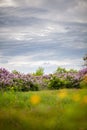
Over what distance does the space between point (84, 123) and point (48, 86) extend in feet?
50.5

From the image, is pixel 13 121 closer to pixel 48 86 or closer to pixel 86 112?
pixel 86 112

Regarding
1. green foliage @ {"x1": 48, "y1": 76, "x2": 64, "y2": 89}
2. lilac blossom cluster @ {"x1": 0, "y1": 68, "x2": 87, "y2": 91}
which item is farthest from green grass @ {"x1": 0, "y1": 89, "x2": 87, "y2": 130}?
green foliage @ {"x1": 48, "y1": 76, "x2": 64, "y2": 89}

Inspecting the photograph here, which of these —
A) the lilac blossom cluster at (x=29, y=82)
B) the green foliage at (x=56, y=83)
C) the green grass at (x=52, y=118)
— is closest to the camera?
the green grass at (x=52, y=118)

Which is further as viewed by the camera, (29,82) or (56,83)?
(56,83)

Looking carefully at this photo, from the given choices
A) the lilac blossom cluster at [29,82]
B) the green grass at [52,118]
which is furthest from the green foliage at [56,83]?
the green grass at [52,118]

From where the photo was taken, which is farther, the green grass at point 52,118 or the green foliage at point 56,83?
the green foliage at point 56,83

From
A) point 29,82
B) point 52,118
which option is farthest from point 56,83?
point 52,118

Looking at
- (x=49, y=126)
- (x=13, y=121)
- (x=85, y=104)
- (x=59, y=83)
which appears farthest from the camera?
(x=59, y=83)

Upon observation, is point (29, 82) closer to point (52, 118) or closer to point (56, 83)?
point (56, 83)

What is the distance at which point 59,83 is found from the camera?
19469 mm

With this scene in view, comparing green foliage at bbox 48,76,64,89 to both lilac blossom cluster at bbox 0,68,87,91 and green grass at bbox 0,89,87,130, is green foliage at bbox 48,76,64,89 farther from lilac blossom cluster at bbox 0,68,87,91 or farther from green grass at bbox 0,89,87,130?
green grass at bbox 0,89,87,130

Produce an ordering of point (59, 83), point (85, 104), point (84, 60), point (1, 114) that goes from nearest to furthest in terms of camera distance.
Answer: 1. point (85, 104)
2. point (1, 114)
3. point (59, 83)
4. point (84, 60)

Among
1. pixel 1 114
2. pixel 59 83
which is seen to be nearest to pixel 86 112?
pixel 1 114

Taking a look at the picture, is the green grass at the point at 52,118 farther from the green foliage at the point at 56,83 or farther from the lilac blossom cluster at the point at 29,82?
the green foliage at the point at 56,83
